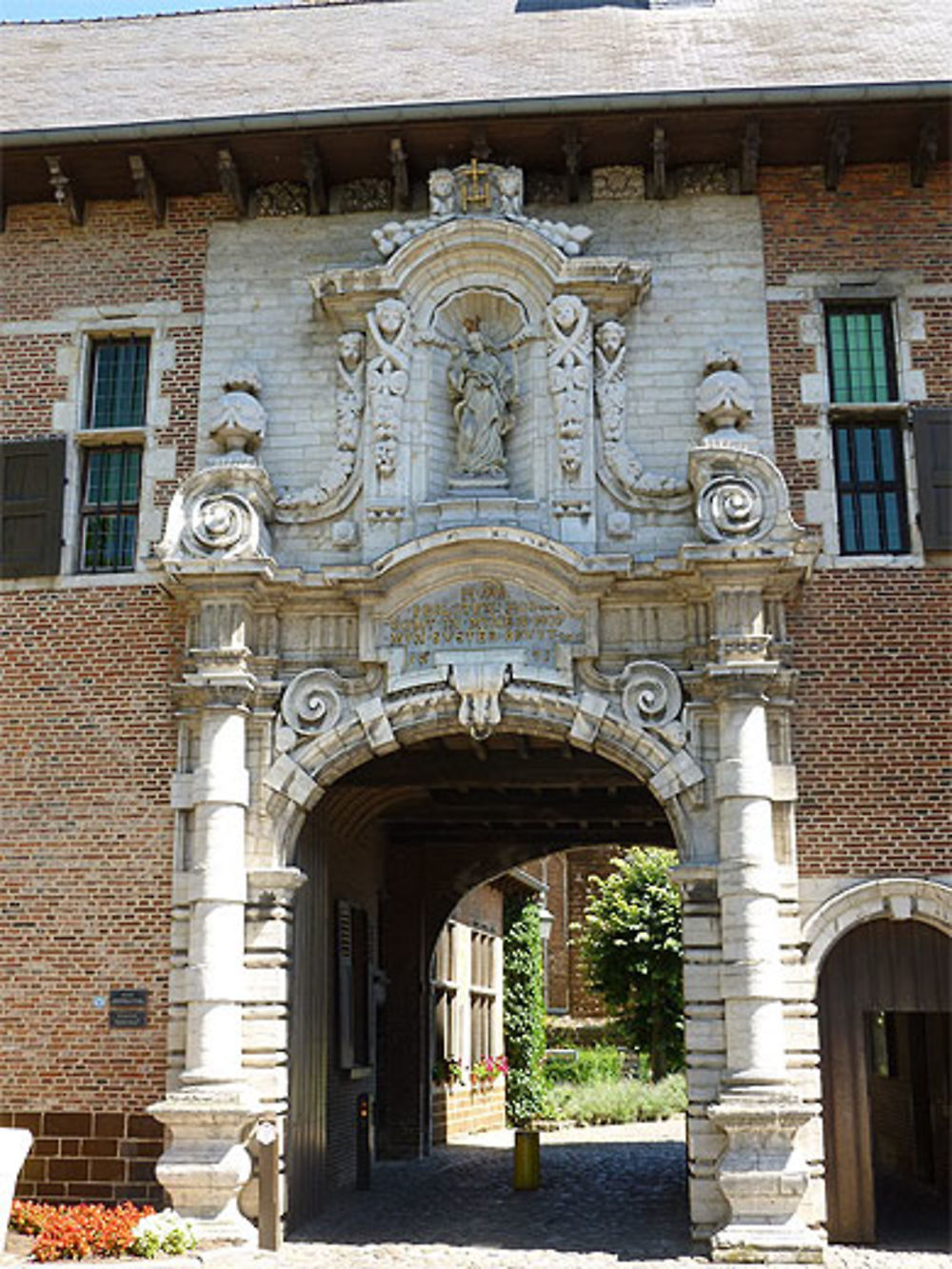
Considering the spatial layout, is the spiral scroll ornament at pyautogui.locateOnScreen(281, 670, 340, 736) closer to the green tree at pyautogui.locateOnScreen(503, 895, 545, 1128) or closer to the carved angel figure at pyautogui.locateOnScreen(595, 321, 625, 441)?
the carved angel figure at pyautogui.locateOnScreen(595, 321, 625, 441)

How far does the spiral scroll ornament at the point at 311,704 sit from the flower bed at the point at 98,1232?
3.62 metres

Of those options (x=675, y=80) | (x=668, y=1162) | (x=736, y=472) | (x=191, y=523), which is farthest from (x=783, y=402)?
(x=668, y=1162)

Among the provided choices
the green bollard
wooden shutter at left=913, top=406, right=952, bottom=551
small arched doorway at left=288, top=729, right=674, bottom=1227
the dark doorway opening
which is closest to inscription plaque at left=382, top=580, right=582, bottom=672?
small arched doorway at left=288, top=729, right=674, bottom=1227

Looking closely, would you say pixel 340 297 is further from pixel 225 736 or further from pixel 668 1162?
pixel 668 1162

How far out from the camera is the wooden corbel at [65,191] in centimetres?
1284

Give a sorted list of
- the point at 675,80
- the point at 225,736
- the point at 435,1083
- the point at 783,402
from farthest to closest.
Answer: the point at 435,1083 < the point at 675,80 < the point at 783,402 < the point at 225,736

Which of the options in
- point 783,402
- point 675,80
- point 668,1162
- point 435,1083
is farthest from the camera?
point 435,1083

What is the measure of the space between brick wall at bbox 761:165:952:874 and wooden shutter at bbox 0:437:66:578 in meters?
5.90

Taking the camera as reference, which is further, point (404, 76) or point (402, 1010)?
point (402, 1010)

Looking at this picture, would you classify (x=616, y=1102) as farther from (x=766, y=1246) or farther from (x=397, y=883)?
(x=766, y=1246)

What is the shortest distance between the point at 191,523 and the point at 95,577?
3.66ft

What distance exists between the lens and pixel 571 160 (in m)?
12.7

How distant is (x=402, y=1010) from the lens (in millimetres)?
18984

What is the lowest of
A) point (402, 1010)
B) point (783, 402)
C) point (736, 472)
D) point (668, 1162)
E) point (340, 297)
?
point (668, 1162)
